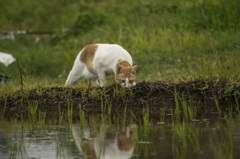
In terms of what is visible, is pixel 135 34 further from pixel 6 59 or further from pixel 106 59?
pixel 106 59

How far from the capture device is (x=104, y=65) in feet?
24.9

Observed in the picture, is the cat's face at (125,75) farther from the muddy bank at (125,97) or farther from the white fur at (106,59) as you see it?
the white fur at (106,59)

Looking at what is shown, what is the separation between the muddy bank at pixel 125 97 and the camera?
6594 mm

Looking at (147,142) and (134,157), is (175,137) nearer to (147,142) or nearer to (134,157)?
(147,142)

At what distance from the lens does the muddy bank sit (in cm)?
659

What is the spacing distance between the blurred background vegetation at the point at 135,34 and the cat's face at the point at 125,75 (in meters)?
0.68

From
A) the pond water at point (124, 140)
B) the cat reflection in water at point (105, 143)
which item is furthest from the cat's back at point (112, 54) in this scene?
the cat reflection in water at point (105, 143)

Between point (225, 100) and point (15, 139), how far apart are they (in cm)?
334

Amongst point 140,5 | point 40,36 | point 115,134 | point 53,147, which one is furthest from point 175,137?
point 40,36

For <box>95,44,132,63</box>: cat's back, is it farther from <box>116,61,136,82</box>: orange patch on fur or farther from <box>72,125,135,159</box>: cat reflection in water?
<box>72,125,135,159</box>: cat reflection in water

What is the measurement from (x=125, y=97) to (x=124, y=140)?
7.35ft

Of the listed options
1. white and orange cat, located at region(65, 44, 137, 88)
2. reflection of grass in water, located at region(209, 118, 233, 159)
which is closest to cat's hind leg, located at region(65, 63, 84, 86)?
white and orange cat, located at region(65, 44, 137, 88)

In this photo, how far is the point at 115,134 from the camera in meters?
4.96

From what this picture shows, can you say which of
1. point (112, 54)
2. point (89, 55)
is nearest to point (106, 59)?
point (112, 54)
